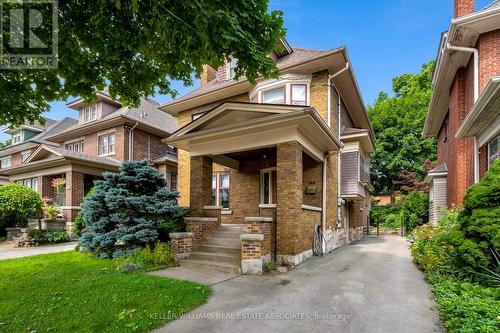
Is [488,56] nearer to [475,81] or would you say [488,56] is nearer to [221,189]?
[475,81]

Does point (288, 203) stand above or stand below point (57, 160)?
below

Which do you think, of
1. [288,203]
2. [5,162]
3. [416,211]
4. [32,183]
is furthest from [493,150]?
[5,162]

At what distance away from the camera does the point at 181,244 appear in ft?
26.1

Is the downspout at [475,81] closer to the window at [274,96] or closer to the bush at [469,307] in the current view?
the bush at [469,307]

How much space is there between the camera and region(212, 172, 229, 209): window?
13023mm

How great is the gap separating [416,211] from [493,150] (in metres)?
11.6

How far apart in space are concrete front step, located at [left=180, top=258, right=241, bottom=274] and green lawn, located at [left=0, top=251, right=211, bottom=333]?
1294mm

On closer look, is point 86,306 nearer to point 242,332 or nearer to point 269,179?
point 242,332

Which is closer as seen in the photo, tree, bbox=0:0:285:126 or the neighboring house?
tree, bbox=0:0:285:126

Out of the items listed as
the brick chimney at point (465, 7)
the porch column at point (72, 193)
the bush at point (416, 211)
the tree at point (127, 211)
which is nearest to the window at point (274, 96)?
the tree at point (127, 211)

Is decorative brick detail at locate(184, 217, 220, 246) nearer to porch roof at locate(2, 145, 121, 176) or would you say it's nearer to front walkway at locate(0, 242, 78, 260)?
front walkway at locate(0, 242, 78, 260)

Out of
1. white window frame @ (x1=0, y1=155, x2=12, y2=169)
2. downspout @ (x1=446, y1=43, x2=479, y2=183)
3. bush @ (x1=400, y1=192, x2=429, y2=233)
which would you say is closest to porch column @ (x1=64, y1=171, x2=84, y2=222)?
white window frame @ (x1=0, y1=155, x2=12, y2=169)

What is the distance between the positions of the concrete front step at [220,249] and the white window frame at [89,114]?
1576 centimetres

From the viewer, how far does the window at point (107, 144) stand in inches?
719
